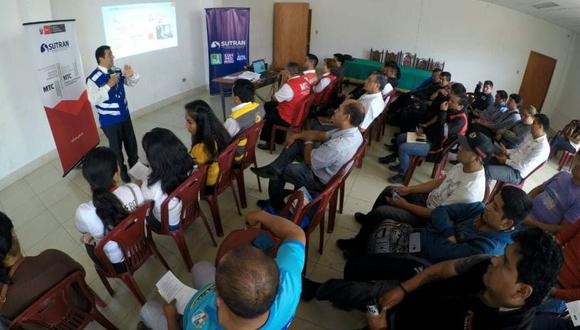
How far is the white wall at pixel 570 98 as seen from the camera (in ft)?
21.4

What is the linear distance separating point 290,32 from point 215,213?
6492 mm

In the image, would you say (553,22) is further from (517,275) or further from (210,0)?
(517,275)

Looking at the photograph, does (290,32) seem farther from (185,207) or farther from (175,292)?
(175,292)

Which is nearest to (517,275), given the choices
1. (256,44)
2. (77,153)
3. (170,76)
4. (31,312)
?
(31,312)

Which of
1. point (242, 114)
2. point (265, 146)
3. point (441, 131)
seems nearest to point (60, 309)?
point (242, 114)

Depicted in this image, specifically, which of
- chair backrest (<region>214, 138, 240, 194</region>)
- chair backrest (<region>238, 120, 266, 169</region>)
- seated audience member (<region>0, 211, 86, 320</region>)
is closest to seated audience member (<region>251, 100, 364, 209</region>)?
chair backrest (<region>238, 120, 266, 169</region>)

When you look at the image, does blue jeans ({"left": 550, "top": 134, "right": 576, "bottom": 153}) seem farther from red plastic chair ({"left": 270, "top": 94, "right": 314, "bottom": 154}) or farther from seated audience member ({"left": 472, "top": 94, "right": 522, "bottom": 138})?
red plastic chair ({"left": 270, "top": 94, "right": 314, "bottom": 154})

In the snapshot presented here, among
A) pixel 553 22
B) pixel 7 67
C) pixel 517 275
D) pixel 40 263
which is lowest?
pixel 40 263

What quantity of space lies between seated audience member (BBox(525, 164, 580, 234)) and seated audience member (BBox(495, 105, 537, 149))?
4.01 feet

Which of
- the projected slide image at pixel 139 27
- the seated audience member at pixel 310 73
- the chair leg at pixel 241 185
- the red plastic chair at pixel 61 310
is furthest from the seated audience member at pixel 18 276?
the projected slide image at pixel 139 27

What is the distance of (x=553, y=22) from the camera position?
6.60 meters

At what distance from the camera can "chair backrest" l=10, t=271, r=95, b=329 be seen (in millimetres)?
1417

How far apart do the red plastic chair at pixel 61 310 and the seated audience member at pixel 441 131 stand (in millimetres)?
3215

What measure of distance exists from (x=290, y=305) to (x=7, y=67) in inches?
155
